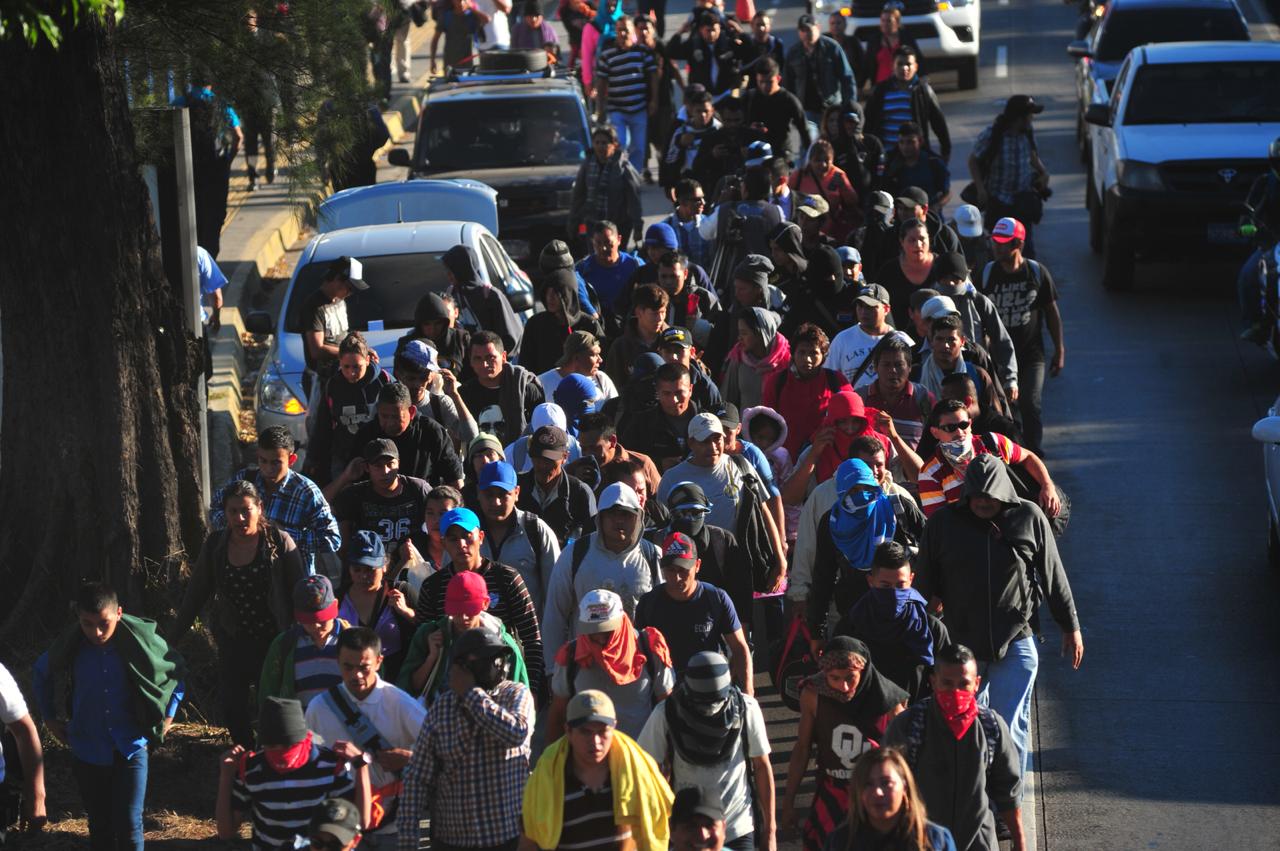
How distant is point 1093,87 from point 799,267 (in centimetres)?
1033

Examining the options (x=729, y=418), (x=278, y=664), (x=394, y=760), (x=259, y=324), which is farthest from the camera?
(x=259, y=324)

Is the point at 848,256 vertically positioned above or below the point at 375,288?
above

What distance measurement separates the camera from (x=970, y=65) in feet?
98.1

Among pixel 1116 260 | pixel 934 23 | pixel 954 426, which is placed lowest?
pixel 1116 260

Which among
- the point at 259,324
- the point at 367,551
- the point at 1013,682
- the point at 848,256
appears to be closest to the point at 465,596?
the point at 367,551

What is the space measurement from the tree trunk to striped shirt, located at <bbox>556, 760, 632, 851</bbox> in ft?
13.8

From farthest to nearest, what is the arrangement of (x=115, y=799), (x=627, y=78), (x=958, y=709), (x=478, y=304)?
(x=627, y=78) < (x=478, y=304) < (x=115, y=799) < (x=958, y=709)

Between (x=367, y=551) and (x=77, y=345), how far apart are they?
2.50 m

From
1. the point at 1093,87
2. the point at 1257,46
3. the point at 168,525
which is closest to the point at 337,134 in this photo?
the point at 168,525

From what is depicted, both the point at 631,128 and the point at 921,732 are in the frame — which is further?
the point at 631,128

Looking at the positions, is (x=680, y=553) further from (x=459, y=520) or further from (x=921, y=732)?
(x=921, y=732)

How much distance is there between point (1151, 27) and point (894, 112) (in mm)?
6118

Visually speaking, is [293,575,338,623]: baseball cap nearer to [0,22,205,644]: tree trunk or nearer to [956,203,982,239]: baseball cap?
[0,22,205,644]: tree trunk

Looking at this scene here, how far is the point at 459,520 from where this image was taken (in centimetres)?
860
